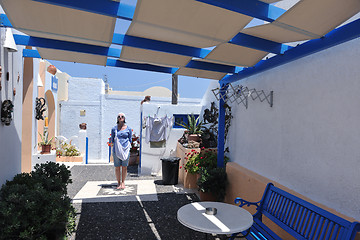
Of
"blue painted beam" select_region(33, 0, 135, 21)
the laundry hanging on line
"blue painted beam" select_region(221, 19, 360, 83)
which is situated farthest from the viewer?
the laundry hanging on line

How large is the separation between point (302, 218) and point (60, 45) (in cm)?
390

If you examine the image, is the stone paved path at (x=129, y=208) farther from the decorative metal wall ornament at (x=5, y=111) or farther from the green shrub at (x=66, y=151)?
the green shrub at (x=66, y=151)

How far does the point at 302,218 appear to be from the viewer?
270 centimetres

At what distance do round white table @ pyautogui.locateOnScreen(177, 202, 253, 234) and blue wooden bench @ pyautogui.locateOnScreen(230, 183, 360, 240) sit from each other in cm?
25

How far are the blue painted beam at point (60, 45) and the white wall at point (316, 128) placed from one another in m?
2.81

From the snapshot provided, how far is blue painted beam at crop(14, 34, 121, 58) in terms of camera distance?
3.40 m

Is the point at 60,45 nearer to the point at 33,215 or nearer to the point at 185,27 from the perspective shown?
the point at 185,27

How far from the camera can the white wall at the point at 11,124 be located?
330 centimetres

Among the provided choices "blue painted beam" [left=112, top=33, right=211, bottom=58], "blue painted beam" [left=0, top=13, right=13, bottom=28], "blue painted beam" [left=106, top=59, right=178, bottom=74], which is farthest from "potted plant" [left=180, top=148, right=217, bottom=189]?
"blue painted beam" [left=0, top=13, right=13, bottom=28]

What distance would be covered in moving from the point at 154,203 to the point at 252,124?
2.66 metres

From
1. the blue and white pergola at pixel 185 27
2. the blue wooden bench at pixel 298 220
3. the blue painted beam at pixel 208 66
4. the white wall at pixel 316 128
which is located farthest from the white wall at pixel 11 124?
the white wall at pixel 316 128

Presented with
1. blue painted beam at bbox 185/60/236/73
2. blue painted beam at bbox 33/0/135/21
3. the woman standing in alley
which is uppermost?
blue painted beam at bbox 33/0/135/21

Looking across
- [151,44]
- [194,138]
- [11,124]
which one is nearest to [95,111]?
[194,138]

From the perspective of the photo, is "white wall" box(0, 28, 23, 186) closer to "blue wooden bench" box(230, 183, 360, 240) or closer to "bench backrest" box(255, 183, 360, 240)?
"blue wooden bench" box(230, 183, 360, 240)
